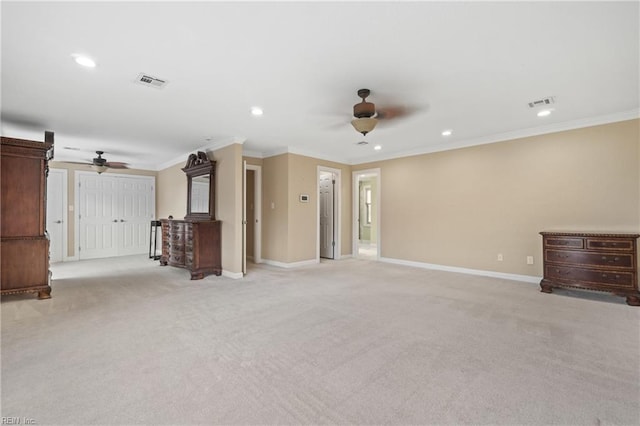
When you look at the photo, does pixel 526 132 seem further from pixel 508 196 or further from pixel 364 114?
pixel 364 114

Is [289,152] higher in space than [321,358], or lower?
higher

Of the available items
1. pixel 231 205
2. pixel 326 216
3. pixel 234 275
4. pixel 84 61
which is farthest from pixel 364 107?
pixel 326 216

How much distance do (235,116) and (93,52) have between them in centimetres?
176

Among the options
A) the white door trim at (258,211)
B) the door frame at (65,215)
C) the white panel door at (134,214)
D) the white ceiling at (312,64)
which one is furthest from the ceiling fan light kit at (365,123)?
the door frame at (65,215)

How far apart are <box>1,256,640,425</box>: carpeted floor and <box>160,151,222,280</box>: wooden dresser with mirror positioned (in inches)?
42.3

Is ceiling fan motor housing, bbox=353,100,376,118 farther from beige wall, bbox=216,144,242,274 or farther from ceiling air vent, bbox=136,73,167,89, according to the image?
beige wall, bbox=216,144,242,274

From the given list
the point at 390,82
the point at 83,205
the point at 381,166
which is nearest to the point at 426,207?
the point at 381,166

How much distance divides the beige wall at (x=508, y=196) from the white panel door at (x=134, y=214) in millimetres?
6361

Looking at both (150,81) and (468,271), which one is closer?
(150,81)

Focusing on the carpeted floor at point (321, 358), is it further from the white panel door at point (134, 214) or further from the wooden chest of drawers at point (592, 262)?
the white panel door at point (134, 214)

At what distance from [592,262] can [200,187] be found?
6.25 m

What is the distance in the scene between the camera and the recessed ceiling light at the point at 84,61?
246 centimetres

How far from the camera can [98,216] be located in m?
7.36

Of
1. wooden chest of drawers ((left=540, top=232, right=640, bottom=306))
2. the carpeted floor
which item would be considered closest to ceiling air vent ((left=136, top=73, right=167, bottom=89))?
the carpeted floor
